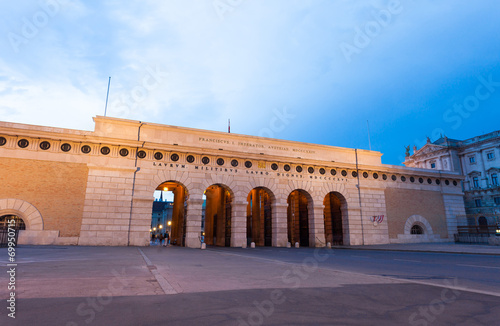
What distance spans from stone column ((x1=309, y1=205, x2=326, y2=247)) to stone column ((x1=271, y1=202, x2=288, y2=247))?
10.1 ft

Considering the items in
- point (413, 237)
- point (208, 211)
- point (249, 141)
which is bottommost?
point (413, 237)

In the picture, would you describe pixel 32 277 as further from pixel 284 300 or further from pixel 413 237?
pixel 413 237

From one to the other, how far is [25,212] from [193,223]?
12.6 m

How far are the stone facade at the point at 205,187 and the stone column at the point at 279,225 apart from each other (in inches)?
4.5

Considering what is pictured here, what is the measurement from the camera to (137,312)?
4.05 meters

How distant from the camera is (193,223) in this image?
2659 centimetres

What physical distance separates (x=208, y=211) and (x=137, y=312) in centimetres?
3752

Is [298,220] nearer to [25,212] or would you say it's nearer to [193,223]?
[193,223]

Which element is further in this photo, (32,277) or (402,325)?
(32,277)

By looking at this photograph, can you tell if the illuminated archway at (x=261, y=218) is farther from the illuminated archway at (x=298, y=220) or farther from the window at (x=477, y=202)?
the window at (x=477, y=202)

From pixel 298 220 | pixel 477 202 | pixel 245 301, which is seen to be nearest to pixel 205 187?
pixel 298 220

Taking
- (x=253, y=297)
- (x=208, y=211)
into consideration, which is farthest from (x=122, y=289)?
(x=208, y=211)

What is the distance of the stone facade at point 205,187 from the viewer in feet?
76.7

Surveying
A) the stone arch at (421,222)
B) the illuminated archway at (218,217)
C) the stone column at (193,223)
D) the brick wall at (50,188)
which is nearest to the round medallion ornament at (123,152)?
the brick wall at (50,188)
